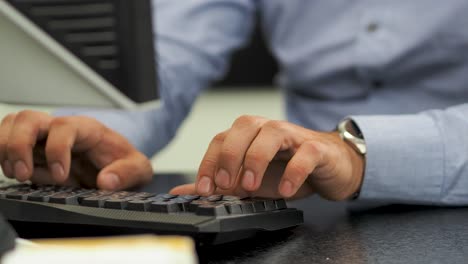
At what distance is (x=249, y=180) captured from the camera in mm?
607

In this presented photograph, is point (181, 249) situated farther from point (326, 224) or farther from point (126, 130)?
point (126, 130)


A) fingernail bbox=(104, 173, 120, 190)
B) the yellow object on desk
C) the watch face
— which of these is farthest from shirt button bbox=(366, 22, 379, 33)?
the yellow object on desk

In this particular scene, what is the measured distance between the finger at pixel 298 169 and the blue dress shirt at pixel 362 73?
12 centimetres

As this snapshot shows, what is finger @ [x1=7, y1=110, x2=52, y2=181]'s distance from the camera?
2.36 feet

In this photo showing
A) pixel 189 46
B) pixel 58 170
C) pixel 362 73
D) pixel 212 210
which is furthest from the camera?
pixel 189 46

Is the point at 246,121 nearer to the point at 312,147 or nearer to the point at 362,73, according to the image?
the point at 312,147

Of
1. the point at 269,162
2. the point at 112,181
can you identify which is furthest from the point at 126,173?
the point at 269,162

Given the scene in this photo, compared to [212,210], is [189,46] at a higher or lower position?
higher

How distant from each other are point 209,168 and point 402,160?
22cm

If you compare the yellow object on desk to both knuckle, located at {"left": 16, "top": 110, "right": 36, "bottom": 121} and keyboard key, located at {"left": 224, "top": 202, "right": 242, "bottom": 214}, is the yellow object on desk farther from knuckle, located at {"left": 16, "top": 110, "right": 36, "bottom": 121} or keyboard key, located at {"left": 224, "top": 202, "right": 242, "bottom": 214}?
knuckle, located at {"left": 16, "top": 110, "right": 36, "bottom": 121}

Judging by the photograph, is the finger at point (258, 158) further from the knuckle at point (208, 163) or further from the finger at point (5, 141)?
the finger at point (5, 141)

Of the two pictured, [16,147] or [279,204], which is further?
[16,147]

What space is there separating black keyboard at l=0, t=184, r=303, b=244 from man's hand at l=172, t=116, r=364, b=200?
0.08 ft

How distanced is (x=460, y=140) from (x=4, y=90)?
1.43 ft
